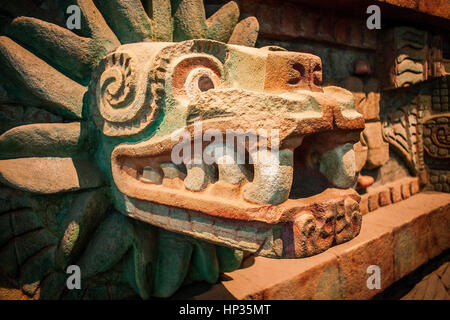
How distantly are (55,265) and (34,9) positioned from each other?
3.17ft

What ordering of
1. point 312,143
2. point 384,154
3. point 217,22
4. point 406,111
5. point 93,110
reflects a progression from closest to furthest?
point 312,143
point 93,110
point 217,22
point 384,154
point 406,111

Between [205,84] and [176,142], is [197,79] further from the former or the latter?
[176,142]

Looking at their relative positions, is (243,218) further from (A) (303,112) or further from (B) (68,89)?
(B) (68,89)

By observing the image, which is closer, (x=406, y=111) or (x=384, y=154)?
(x=384, y=154)

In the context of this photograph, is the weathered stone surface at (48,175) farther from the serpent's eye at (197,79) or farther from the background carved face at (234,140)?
the serpent's eye at (197,79)

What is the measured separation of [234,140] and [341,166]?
0.34 meters

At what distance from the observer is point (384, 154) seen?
2369 mm

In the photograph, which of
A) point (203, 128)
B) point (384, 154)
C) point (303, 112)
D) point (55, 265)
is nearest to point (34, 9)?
point (203, 128)

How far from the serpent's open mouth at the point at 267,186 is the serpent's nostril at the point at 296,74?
90 millimetres

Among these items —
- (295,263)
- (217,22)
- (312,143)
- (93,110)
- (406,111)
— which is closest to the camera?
(312,143)

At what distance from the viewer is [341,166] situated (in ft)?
2.87

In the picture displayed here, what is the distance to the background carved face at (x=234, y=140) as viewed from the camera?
750 mm
